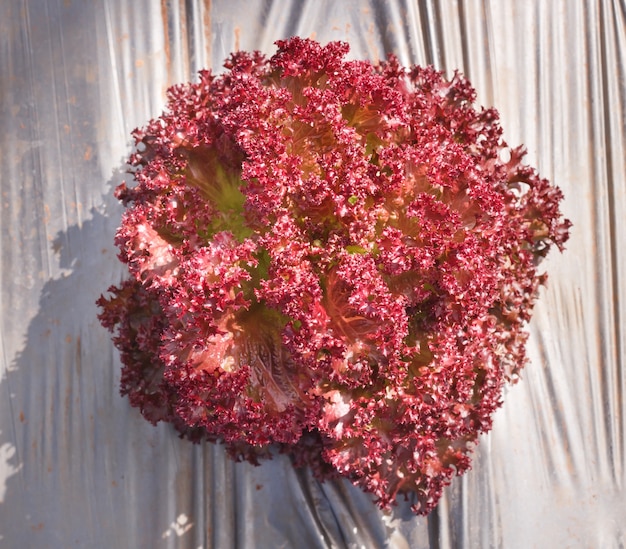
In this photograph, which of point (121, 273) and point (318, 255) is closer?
point (318, 255)

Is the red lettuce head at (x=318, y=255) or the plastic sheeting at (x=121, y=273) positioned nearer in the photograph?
the red lettuce head at (x=318, y=255)

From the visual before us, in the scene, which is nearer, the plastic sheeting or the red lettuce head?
the red lettuce head

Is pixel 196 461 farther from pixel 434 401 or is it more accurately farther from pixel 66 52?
pixel 66 52

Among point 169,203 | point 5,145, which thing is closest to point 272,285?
point 169,203

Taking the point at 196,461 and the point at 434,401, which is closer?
the point at 434,401
